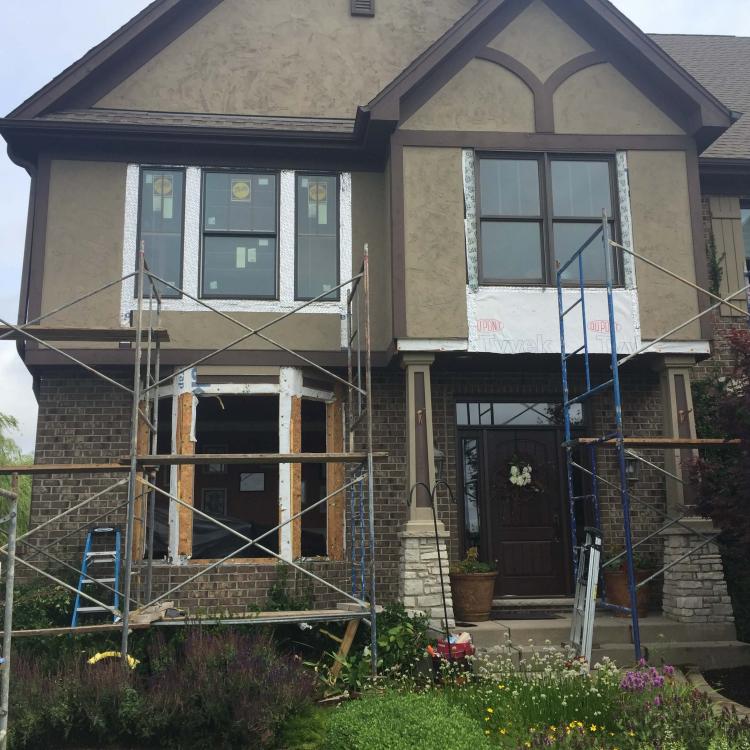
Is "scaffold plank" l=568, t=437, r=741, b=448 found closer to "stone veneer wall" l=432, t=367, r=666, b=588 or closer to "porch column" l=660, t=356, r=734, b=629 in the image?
"porch column" l=660, t=356, r=734, b=629

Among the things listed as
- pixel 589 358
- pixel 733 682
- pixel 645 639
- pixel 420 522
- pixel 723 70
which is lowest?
pixel 733 682

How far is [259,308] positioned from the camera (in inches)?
413

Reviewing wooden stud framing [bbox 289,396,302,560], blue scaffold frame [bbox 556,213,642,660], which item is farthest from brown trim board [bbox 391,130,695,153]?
wooden stud framing [bbox 289,396,302,560]

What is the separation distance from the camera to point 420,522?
926 cm

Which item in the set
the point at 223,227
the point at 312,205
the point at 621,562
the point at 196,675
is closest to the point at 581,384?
the point at 621,562

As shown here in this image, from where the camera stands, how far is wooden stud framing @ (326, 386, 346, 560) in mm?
10297

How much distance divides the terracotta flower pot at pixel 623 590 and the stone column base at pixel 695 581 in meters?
0.24

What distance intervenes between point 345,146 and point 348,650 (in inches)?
244

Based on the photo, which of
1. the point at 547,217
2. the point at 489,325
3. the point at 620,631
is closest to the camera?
the point at 620,631

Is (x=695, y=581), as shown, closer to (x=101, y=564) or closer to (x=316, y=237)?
(x=316, y=237)

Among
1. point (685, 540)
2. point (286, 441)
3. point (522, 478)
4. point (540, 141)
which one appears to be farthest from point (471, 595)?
point (540, 141)

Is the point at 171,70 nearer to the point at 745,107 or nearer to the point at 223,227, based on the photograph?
the point at 223,227

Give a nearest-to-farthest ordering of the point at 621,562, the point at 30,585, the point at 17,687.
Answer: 1. the point at 17,687
2. the point at 30,585
3. the point at 621,562

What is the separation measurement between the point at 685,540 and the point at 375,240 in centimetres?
524
